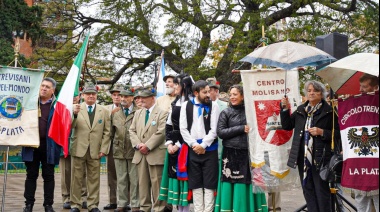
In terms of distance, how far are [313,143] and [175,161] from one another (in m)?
2.38

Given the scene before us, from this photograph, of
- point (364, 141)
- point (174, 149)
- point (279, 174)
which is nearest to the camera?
point (364, 141)

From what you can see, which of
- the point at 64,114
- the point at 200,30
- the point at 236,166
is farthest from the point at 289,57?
the point at 200,30

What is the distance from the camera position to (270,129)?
8.28m

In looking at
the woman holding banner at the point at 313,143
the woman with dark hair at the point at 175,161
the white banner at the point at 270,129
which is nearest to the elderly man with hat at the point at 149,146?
the woman with dark hair at the point at 175,161

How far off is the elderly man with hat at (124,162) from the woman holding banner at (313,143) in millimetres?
3509

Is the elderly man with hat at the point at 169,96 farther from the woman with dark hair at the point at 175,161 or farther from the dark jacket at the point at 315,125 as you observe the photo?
the dark jacket at the point at 315,125

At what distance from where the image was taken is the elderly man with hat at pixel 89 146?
10484mm

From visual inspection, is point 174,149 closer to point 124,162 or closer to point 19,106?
point 124,162

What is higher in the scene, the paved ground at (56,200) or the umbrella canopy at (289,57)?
the umbrella canopy at (289,57)

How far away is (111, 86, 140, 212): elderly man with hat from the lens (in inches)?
414

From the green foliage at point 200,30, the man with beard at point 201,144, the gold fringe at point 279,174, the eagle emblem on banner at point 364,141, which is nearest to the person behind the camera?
the eagle emblem on banner at point 364,141

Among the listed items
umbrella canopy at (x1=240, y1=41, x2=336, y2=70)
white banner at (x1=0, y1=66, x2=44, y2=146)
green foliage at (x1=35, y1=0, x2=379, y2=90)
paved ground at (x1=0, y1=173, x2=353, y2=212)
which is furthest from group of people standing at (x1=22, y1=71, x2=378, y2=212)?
green foliage at (x1=35, y1=0, x2=379, y2=90)

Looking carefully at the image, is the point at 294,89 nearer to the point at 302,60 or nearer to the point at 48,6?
the point at 302,60

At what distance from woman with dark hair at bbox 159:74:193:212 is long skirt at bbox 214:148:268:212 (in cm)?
61
